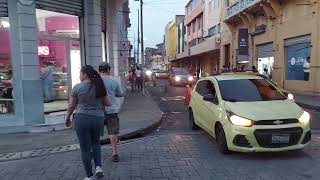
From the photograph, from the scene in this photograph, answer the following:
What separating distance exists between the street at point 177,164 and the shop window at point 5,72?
11.3 ft

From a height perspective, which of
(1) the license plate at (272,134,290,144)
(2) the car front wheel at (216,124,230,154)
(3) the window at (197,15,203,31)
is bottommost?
(2) the car front wheel at (216,124,230,154)

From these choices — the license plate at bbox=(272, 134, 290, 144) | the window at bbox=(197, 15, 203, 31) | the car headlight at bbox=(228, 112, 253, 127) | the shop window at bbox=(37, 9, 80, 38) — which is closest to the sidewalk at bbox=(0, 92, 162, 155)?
the shop window at bbox=(37, 9, 80, 38)

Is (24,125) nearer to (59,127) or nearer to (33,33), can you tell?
(59,127)

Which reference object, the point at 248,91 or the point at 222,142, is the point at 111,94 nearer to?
the point at 222,142

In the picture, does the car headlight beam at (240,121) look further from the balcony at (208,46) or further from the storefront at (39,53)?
the balcony at (208,46)

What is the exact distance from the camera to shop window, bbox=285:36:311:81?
23377 millimetres

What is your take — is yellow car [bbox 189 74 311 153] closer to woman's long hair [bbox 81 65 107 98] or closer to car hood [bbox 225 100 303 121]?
car hood [bbox 225 100 303 121]

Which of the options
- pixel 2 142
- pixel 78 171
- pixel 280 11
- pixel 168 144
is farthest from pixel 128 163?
pixel 280 11

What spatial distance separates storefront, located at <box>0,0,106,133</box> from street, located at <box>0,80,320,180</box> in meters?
3.06

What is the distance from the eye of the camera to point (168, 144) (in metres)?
9.27

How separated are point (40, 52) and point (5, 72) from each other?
3.57 feet

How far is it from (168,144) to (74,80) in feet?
16.2

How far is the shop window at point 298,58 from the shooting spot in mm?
23377

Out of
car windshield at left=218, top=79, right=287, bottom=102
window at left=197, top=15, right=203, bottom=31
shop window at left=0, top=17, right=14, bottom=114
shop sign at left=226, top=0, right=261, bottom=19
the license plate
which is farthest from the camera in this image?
window at left=197, top=15, right=203, bottom=31
